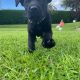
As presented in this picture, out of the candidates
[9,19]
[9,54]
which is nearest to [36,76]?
[9,54]

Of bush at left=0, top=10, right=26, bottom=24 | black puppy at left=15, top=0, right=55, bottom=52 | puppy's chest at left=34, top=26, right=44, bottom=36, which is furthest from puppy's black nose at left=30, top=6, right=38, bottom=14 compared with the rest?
bush at left=0, top=10, right=26, bottom=24

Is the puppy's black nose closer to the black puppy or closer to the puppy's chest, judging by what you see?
the black puppy

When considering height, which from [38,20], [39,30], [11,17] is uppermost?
[38,20]

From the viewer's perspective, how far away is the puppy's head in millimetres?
5695

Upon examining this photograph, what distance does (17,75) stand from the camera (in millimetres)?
4250

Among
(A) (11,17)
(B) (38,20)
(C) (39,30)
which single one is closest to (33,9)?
(B) (38,20)

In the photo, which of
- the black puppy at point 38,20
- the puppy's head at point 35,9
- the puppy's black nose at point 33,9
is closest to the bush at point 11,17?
the black puppy at point 38,20

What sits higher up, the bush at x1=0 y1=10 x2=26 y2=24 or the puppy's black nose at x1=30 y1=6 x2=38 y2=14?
the puppy's black nose at x1=30 y1=6 x2=38 y2=14

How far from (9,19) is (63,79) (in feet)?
164

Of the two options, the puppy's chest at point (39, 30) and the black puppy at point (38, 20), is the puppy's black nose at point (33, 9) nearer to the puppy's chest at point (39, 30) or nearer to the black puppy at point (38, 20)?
the black puppy at point (38, 20)

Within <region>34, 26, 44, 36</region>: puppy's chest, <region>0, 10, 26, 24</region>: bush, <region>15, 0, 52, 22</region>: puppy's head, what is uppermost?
<region>15, 0, 52, 22</region>: puppy's head

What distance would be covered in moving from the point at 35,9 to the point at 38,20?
0.49 meters

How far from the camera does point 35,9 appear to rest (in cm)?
566

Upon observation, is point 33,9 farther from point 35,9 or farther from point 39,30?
point 39,30
